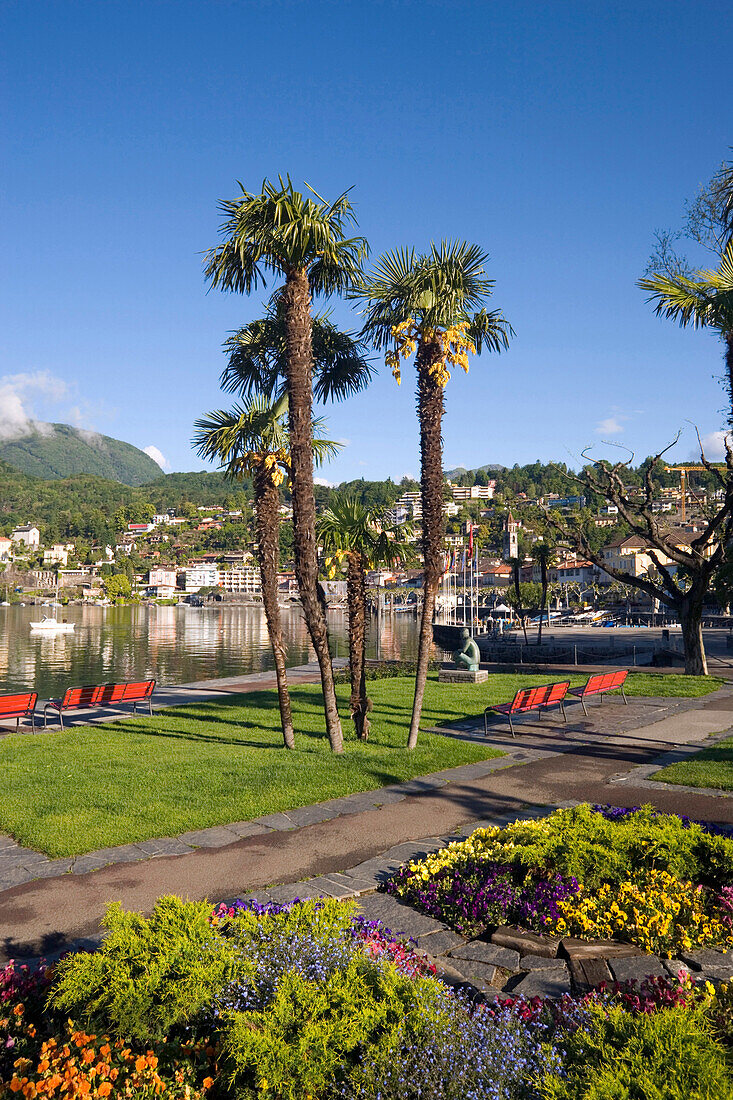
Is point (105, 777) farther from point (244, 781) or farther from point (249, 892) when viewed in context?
point (249, 892)

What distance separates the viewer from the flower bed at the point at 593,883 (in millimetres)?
5121

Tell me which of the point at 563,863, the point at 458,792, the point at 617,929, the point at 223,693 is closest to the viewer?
the point at 617,929

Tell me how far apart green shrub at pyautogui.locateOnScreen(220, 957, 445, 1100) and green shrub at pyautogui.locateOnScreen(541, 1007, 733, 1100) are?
A: 0.75 m

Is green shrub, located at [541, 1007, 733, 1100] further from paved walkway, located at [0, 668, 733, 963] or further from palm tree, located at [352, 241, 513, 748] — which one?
palm tree, located at [352, 241, 513, 748]

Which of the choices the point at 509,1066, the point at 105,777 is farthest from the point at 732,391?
the point at 509,1066

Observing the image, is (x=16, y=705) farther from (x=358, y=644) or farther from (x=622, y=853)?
(x=622, y=853)

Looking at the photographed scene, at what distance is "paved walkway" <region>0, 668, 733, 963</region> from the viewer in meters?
5.79

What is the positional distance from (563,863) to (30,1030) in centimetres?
390

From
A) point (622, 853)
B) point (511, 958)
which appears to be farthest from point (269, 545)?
point (511, 958)

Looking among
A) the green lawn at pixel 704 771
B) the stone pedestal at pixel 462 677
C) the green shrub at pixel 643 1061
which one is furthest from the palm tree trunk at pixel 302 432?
the stone pedestal at pixel 462 677

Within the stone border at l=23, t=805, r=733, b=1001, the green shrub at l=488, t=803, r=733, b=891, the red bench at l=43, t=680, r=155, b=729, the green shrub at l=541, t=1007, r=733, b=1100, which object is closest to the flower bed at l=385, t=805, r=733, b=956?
the green shrub at l=488, t=803, r=733, b=891

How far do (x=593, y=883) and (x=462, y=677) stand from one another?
1557 cm

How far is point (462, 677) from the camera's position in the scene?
69.2 feet

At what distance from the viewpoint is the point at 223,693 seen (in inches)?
762
